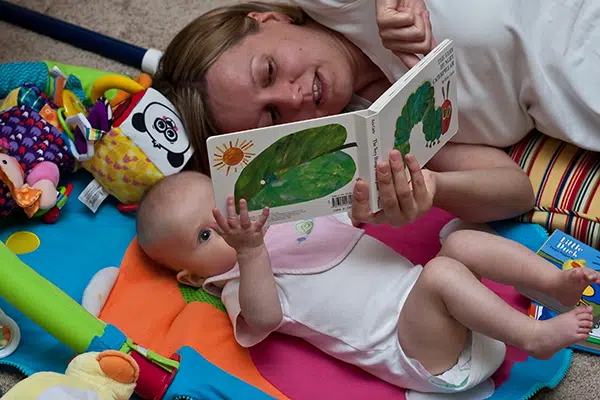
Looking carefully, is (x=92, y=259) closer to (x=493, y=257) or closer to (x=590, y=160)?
(x=493, y=257)

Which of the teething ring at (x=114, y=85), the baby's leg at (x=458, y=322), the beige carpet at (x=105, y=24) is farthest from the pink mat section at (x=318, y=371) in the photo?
the beige carpet at (x=105, y=24)

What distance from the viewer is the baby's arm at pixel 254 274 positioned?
40.6 inches

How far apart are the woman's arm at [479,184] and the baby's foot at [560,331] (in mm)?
259

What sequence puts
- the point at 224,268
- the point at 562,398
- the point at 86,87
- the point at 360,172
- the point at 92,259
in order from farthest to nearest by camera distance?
the point at 86,87 → the point at 92,259 → the point at 224,268 → the point at 562,398 → the point at 360,172

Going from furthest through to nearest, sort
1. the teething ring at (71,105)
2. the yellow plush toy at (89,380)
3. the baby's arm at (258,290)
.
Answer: the teething ring at (71,105), the baby's arm at (258,290), the yellow plush toy at (89,380)

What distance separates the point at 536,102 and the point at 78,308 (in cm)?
82

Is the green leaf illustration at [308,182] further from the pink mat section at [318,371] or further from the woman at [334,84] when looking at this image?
the pink mat section at [318,371]

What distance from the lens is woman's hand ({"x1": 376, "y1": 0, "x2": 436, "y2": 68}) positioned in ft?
3.64

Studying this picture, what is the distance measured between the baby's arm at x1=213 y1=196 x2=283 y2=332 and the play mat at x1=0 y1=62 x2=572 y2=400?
0.11m

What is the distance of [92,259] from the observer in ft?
4.40

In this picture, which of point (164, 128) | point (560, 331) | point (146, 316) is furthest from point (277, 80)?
point (560, 331)

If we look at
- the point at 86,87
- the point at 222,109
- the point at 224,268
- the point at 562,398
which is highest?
the point at 222,109

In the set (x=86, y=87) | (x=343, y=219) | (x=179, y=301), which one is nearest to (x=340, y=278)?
(x=343, y=219)

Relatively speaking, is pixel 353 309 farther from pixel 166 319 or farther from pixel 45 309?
pixel 45 309
